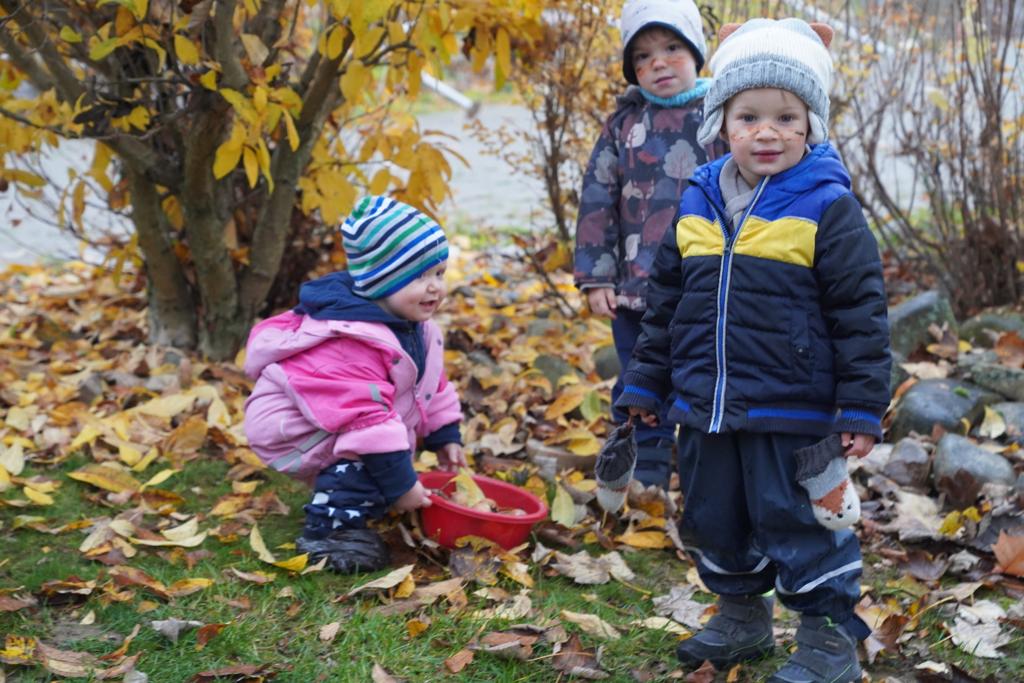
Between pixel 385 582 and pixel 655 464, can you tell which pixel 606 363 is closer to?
pixel 655 464

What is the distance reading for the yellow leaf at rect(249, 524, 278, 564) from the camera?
3244 millimetres

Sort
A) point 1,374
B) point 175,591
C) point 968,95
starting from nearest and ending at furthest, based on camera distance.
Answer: point 175,591
point 1,374
point 968,95

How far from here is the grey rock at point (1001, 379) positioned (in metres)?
4.39

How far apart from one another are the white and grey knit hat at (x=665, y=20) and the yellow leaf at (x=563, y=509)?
56.4 inches

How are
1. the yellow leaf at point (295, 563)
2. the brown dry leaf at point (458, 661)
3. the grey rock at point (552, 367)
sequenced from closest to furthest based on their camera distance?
the brown dry leaf at point (458, 661) < the yellow leaf at point (295, 563) < the grey rock at point (552, 367)

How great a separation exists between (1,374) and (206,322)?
33.8 inches

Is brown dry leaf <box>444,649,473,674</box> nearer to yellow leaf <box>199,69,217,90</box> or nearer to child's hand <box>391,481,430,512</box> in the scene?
child's hand <box>391,481,430,512</box>

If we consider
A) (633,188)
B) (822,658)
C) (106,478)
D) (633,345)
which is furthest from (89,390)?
(822,658)

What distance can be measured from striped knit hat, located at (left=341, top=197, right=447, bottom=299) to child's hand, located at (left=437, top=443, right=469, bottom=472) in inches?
23.6

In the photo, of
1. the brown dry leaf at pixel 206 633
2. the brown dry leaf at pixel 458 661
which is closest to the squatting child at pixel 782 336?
the brown dry leaf at pixel 458 661

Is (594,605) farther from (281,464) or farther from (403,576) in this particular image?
(281,464)

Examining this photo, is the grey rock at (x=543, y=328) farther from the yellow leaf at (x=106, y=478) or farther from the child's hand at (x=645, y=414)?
the child's hand at (x=645, y=414)

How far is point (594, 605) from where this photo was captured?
123 inches

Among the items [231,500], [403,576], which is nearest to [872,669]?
[403,576]
